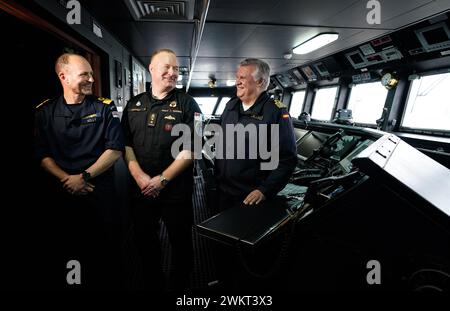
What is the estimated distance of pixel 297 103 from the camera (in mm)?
7148

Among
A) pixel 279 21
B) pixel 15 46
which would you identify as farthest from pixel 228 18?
pixel 15 46

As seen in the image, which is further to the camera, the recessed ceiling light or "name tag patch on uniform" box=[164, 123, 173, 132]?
the recessed ceiling light

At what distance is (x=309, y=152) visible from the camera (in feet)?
10.4

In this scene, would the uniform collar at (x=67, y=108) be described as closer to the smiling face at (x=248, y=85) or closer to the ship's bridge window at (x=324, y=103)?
the smiling face at (x=248, y=85)

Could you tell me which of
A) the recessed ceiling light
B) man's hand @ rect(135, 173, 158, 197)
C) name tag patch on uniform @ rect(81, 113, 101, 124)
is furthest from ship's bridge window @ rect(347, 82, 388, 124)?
name tag patch on uniform @ rect(81, 113, 101, 124)

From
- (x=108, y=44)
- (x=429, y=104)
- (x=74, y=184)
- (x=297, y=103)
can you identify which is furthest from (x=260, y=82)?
(x=297, y=103)

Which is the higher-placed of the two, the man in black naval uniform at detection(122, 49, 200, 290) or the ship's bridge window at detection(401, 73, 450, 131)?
the ship's bridge window at detection(401, 73, 450, 131)

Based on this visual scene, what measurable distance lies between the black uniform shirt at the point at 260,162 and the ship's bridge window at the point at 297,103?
5311 millimetres

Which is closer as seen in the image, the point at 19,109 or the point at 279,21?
the point at 19,109

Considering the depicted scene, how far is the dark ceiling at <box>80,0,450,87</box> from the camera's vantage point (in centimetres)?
228

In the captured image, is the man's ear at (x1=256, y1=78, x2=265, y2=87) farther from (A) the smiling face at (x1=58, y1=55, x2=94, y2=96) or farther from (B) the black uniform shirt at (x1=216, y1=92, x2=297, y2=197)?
(A) the smiling face at (x1=58, y1=55, x2=94, y2=96)

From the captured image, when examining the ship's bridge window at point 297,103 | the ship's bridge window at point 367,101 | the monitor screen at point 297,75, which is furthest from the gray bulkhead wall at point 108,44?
the ship's bridge window at point 297,103

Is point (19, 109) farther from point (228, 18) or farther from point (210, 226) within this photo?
point (228, 18)
